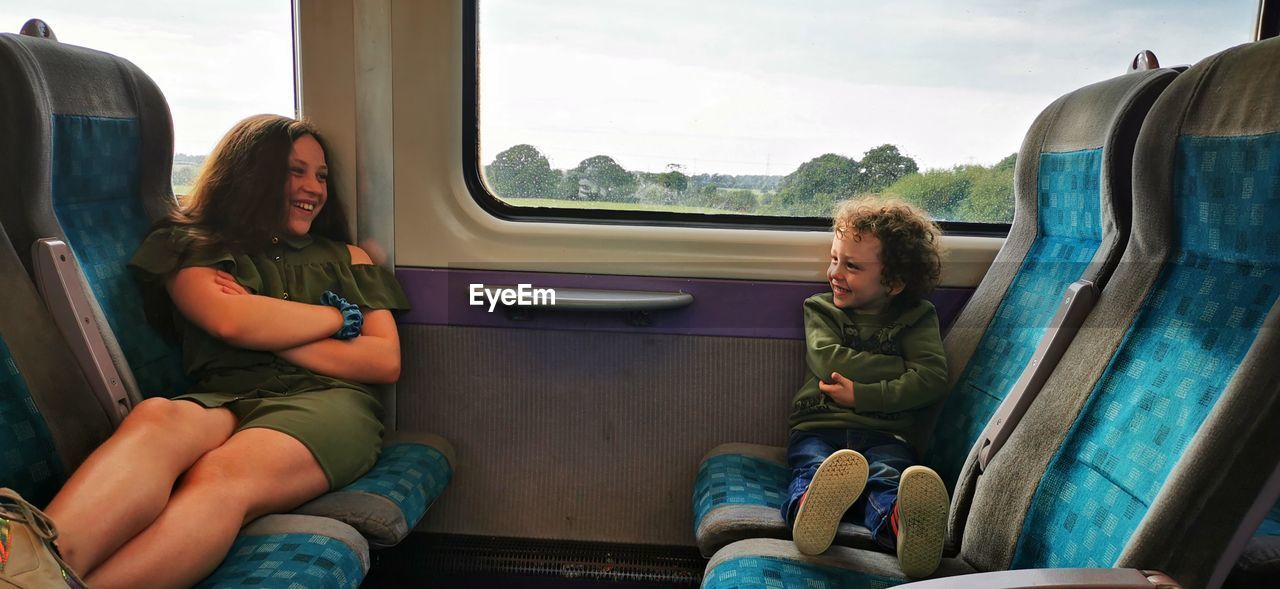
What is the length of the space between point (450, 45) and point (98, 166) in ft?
3.15

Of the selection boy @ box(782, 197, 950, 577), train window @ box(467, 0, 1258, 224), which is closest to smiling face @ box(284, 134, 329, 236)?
train window @ box(467, 0, 1258, 224)

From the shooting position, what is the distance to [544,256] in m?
2.63

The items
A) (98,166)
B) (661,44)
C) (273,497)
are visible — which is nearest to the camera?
(273,497)

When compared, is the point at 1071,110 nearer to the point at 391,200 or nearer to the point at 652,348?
the point at 652,348

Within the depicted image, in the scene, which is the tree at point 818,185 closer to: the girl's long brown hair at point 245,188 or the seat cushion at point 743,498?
the seat cushion at point 743,498

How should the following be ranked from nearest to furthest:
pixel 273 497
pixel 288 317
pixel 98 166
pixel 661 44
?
pixel 273 497 → pixel 98 166 → pixel 288 317 → pixel 661 44

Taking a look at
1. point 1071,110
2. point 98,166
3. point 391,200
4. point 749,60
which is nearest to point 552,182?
point 391,200

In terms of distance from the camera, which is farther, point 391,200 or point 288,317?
point 391,200

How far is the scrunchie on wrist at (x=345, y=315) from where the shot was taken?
234 cm

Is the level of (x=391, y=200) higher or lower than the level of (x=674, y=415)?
higher

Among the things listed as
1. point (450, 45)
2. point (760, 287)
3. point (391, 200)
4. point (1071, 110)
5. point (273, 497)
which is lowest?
point (273, 497)

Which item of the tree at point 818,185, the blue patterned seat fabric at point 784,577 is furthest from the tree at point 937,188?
the blue patterned seat fabric at point 784,577

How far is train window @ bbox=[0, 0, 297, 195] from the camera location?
2.38m

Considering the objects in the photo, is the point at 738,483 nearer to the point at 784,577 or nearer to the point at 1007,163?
the point at 784,577
